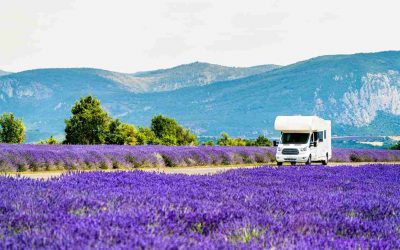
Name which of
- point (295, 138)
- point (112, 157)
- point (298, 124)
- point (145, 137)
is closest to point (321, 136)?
point (295, 138)

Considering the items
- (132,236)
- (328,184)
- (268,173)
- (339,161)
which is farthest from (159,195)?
(339,161)

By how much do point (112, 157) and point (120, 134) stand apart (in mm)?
25578

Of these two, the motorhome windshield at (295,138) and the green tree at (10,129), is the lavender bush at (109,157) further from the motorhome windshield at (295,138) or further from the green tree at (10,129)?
the green tree at (10,129)

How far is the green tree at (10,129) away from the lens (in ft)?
186

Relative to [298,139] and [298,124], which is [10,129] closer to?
[298,139]

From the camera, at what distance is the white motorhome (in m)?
27.9

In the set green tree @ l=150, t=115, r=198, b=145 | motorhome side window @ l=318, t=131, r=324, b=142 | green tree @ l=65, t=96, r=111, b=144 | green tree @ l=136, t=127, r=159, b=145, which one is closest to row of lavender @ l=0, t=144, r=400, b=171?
motorhome side window @ l=318, t=131, r=324, b=142

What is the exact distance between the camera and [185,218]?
Result: 575 centimetres

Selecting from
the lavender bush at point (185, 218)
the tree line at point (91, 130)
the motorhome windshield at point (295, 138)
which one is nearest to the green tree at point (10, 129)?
the tree line at point (91, 130)

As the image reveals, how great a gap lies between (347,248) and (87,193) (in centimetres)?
363

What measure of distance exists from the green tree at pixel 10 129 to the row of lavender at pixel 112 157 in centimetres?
2862

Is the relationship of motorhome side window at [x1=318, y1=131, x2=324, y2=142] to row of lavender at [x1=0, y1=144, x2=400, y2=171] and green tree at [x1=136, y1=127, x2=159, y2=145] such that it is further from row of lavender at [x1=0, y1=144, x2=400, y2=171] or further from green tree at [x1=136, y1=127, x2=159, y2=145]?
green tree at [x1=136, y1=127, x2=159, y2=145]

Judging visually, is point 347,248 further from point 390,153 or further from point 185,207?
point 390,153

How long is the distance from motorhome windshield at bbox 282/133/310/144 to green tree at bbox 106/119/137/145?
23.1 meters
